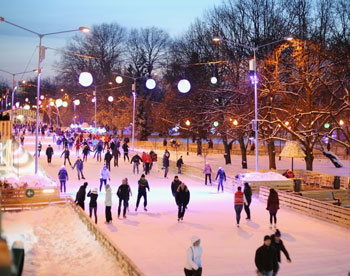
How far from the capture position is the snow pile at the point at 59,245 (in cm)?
908

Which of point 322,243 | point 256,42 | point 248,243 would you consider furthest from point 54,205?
point 256,42

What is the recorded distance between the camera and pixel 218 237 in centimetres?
1225

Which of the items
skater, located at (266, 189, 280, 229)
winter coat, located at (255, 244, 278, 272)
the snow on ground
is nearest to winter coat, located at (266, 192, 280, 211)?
Answer: skater, located at (266, 189, 280, 229)

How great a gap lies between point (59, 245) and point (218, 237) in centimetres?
447

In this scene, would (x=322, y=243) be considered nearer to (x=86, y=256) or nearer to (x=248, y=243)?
(x=248, y=243)

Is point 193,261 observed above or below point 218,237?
above

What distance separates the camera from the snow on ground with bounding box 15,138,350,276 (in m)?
9.59

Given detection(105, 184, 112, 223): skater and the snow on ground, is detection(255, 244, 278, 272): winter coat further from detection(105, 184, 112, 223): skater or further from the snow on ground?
detection(105, 184, 112, 223): skater

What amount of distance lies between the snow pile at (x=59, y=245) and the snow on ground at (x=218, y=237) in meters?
0.89

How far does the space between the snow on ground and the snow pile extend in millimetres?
886

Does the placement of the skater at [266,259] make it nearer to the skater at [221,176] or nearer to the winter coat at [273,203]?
the winter coat at [273,203]

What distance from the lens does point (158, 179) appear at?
24375mm

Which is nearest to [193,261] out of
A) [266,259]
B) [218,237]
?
[266,259]

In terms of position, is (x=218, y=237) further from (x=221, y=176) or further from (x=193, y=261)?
(x=221, y=176)
